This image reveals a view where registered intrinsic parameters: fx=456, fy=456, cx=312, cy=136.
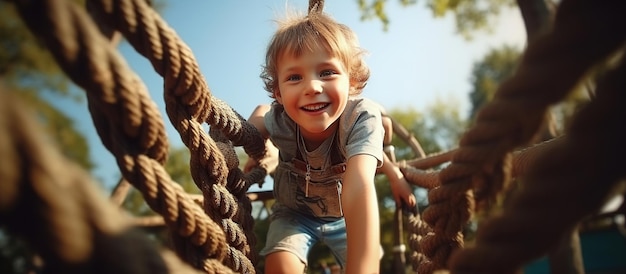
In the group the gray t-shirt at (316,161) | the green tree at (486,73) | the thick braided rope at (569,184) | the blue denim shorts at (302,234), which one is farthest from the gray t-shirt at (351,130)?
the green tree at (486,73)

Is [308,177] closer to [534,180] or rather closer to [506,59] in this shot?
[534,180]

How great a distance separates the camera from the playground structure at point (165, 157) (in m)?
0.30

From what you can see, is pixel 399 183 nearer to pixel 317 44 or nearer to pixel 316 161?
pixel 316 161

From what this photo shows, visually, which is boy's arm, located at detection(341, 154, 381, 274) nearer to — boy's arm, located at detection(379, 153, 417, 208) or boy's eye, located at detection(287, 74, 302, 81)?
boy's eye, located at detection(287, 74, 302, 81)

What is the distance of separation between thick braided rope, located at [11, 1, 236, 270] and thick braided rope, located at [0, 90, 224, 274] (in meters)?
0.13

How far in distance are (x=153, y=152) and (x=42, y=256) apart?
257 millimetres

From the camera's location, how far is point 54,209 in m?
0.30

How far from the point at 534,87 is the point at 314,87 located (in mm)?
841

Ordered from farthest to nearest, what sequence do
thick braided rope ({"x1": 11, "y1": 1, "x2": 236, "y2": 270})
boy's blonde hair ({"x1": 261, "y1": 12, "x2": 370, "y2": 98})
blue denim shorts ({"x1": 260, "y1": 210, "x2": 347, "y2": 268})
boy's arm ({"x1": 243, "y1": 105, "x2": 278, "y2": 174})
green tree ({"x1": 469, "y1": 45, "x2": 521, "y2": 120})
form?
1. green tree ({"x1": 469, "y1": 45, "x2": 521, "y2": 120})
2. boy's arm ({"x1": 243, "y1": 105, "x2": 278, "y2": 174})
3. blue denim shorts ({"x1": 260, "y1": 210, "x2": 347, "y2": 268})
4. boy's blonde hair ({"x1": 261, "y1": 12, "x2": 370, "y2": 98})
5. thick braided rope ({"x1": 11, "y1": 1, "x2": 236, "y2": 270})

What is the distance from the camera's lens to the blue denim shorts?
147 cm

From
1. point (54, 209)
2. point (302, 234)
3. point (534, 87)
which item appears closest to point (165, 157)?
point (54, 209)

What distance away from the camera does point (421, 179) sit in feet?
5.73

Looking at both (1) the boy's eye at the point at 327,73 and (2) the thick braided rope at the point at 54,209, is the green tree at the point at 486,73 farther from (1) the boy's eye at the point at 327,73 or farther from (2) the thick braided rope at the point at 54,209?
(2) the thick braided rope at the point at 54,209

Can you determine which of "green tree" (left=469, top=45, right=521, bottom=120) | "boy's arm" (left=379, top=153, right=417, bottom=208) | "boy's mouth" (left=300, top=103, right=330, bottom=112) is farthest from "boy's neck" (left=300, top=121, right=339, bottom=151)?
"green tree" (left=469, top=45, right=521, bottom=120)
